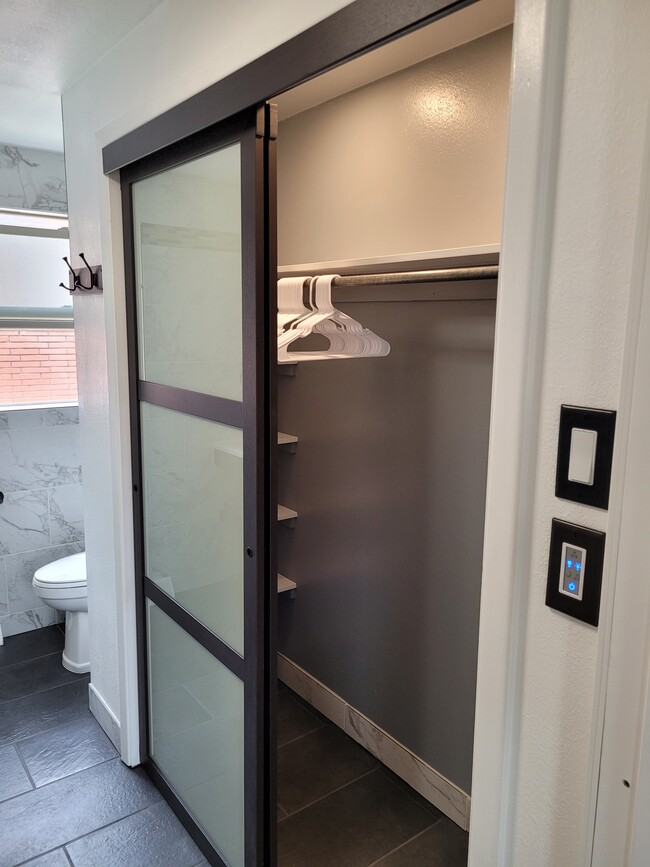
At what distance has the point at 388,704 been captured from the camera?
7.94 ft

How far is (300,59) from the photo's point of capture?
1.26 m

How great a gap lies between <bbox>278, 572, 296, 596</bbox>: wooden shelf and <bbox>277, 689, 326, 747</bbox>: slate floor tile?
0.48 meters

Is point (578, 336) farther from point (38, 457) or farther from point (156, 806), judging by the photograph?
point (38, 457)

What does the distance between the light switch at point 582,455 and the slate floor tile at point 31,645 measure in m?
3.13

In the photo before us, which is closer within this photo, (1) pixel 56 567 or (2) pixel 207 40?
(2) pixel 207 40

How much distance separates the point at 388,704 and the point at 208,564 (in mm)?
992

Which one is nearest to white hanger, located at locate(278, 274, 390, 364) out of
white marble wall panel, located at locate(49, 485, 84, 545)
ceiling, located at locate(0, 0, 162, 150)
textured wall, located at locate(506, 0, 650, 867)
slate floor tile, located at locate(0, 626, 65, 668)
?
ceiling, located at locate(0, 0, 162, 150)

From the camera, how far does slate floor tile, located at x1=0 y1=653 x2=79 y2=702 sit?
9.62ft

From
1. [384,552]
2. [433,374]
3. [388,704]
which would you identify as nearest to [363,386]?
[433,374]

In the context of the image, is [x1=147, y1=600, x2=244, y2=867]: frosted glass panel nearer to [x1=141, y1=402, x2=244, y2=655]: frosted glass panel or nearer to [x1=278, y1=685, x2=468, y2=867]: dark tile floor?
[x1=141, y1=402, x2=244, y2=655]: frosted glass panel

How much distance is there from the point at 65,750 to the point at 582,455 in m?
2.45

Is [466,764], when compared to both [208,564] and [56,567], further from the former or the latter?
[56,567]

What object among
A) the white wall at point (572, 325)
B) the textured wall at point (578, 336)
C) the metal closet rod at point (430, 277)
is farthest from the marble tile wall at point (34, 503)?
the textured wall at point (578, 336)

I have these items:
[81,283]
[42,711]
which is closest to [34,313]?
[81,283]
